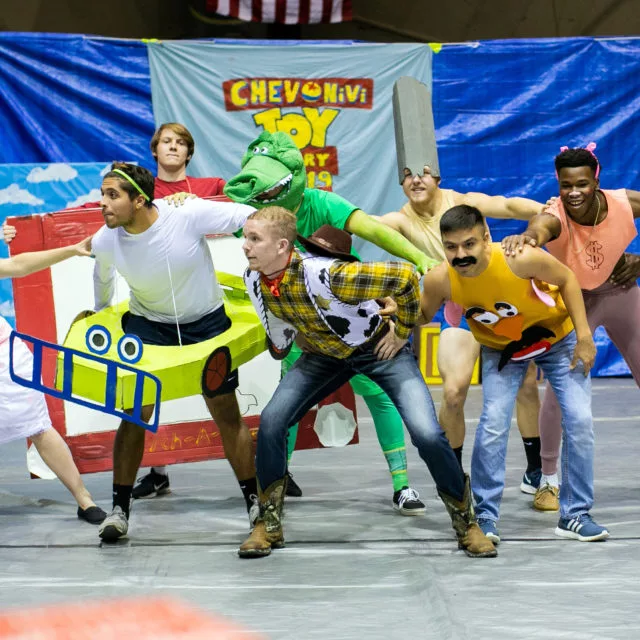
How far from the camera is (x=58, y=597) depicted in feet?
12.5

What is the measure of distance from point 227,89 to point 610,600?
588 centimetres

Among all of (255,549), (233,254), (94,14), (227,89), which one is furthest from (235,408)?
(94,14)

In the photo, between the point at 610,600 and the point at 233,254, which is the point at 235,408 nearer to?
the point at 233,254

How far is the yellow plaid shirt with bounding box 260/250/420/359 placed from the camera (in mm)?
4078

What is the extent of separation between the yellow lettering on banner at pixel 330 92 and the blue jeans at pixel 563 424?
473cm

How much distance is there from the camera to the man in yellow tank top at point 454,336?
4855 millimetres

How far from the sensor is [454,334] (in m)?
4.91

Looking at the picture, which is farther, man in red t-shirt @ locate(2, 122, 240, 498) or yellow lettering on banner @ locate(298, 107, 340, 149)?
yellow lettering on banner @ locate(298, 107, 340, 149)

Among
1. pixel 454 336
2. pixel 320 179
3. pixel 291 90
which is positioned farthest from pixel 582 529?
pixel 291 90

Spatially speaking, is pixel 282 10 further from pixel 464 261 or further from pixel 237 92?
pixel 464 261

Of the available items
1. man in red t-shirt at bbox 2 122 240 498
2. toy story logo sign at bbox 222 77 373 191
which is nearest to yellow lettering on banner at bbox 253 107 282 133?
toy story logo sign at bbox 222 77 373 191

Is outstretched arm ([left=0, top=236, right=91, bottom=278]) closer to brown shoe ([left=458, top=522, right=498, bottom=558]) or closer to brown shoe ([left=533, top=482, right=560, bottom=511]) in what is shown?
brown shoe ([left=458, top=522, right=498, bottom=558])

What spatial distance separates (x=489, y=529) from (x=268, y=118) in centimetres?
511

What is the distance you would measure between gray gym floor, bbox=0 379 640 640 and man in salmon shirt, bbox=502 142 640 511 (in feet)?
1.32
